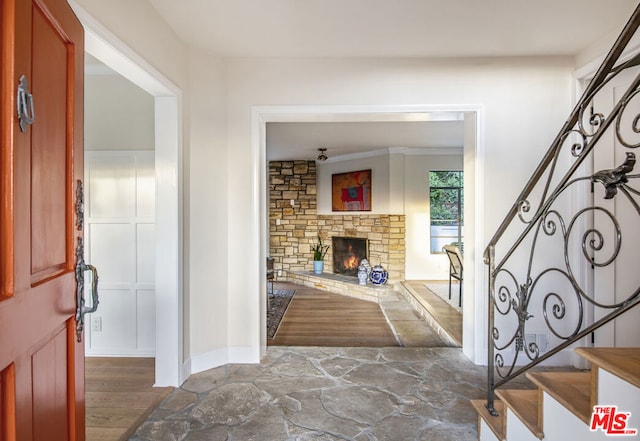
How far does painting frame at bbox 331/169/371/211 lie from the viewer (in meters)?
6.48

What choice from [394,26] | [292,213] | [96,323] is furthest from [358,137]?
[96,323]

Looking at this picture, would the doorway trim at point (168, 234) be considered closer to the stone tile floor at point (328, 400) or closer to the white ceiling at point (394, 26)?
the stone tile floor at point (328, 400)

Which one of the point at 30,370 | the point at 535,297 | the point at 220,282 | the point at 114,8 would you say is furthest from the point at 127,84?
the point at 535,297

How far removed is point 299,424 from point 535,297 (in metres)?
2.03

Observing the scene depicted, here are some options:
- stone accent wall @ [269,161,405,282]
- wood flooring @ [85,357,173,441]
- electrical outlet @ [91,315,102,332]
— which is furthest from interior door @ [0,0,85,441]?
stone accent wall @ [269,161,405,282]

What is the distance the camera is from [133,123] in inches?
110

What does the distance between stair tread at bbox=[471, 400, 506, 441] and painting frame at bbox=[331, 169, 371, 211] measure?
4.79 meters

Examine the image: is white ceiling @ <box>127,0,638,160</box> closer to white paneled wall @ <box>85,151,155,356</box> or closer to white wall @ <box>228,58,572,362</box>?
white wall @ <box>228,58,572,362</box>

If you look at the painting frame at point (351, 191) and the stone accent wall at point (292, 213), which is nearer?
the painting frame at point (351, 191)

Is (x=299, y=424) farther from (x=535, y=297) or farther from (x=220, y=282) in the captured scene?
(x=535, y=297)

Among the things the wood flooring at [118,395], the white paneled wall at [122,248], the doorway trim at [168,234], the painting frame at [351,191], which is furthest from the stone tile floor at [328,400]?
the painting frame at [351,191]

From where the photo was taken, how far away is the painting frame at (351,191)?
255 inches

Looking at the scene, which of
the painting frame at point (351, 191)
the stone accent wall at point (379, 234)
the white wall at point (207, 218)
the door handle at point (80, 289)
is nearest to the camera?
the door handle at point (80, 289)

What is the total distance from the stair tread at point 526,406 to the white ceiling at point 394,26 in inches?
84.5
